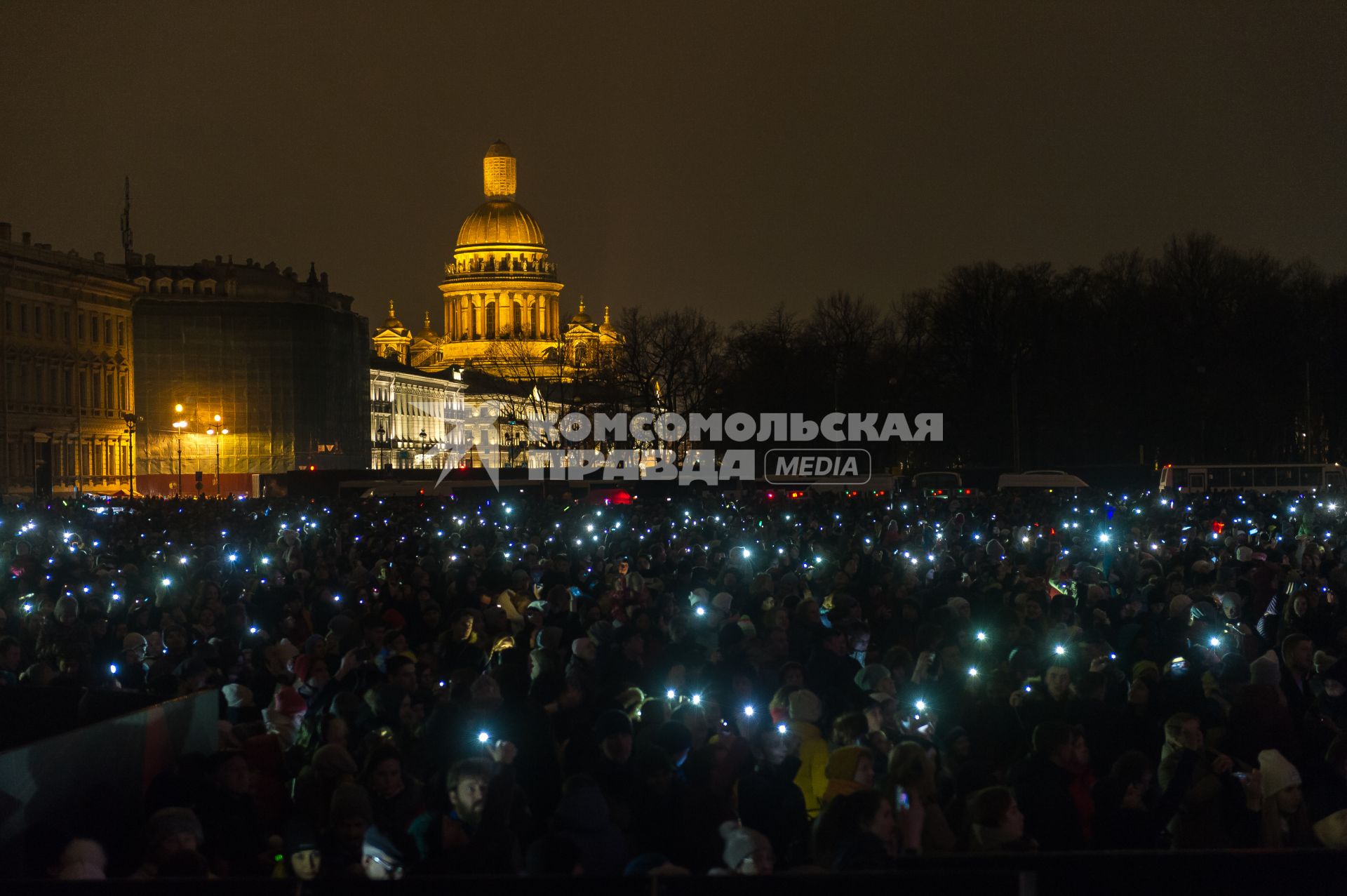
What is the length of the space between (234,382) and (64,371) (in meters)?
6.73

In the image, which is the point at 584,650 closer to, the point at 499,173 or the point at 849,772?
the point at 849,772

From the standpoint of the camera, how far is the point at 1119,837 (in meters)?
7.11

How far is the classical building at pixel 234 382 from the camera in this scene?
74.6 metres

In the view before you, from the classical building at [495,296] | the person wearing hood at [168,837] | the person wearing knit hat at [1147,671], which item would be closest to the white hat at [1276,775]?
the person wearing knit hat at [1147,671]

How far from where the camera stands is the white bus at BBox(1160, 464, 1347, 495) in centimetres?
4784

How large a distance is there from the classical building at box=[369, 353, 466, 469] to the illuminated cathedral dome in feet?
93.8

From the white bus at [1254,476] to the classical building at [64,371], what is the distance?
35.9m

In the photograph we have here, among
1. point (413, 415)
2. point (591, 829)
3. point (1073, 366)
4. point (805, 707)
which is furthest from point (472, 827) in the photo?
point (413, 415)

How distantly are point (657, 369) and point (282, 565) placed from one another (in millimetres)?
56546

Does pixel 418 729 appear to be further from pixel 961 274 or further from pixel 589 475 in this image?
pixel 961 274

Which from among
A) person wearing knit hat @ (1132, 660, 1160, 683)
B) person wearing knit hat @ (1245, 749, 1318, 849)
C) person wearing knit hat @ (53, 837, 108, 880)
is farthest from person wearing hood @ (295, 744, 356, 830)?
person wearing knit hat @ (1132, 660, 1160, 683)

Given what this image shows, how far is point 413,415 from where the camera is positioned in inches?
4951

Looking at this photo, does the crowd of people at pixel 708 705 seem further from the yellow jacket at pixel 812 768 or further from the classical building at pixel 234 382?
the classical building at pixel 234 382

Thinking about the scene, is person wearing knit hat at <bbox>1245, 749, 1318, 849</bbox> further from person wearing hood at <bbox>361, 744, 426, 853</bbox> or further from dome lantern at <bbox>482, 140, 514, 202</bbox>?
dome lantern at <bbox>482, 140, 514, 202</bbox>
